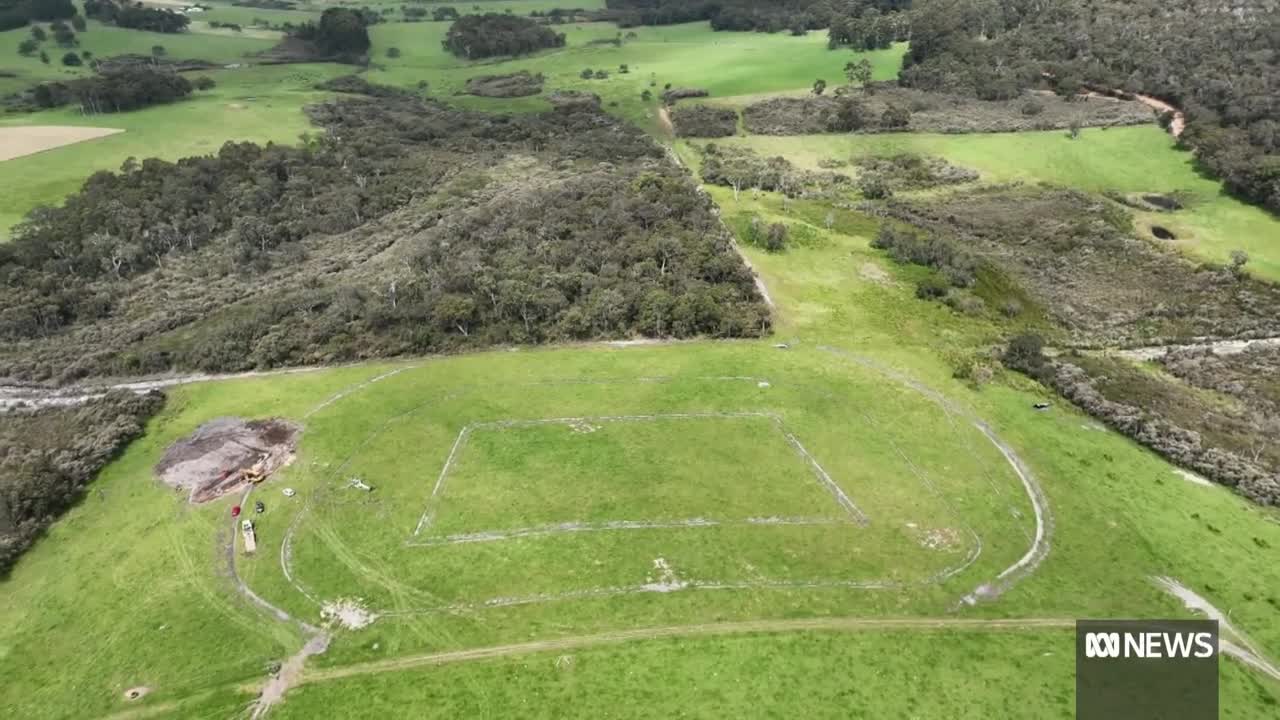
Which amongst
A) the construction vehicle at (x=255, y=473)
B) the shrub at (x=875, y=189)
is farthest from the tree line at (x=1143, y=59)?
the construction vehicle at (x=255, y=473)

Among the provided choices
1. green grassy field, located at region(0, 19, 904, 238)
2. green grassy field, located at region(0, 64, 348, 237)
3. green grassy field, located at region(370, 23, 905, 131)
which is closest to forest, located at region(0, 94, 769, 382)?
green grassy field, located at region(0, 64, 348, 237)

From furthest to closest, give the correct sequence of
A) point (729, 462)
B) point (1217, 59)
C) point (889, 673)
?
point (1217, 59)
point (729, 462)
point (889, 673)

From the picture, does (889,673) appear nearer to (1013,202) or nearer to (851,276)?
(851,276)

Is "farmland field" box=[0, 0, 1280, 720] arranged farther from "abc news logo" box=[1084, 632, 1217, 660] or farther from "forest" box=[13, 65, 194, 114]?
"forest" box=[13, 65, 194, 114]

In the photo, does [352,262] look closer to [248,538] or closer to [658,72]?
[248,538]

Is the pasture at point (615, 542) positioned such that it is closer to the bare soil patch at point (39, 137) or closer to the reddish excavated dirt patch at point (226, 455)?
the reddish excavated dirt patch at point (226, 455)

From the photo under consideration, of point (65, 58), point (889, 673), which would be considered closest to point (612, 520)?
point (889, 673)
